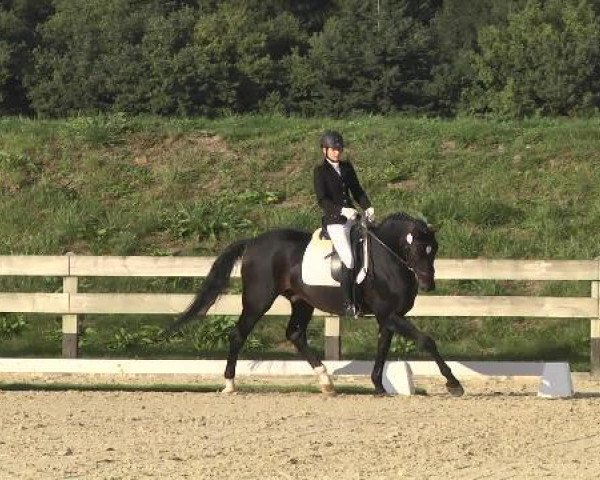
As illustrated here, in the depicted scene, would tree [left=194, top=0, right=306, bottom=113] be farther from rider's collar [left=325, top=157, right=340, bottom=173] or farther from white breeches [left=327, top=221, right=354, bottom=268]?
white breeches [left=327, top=221, right=354, bottom=268]

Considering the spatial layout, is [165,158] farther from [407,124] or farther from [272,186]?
[407,124]

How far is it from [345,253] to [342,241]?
112 mm

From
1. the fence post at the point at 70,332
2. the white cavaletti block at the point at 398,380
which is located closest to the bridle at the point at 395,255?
the white cavaletti block at the point at 398,380

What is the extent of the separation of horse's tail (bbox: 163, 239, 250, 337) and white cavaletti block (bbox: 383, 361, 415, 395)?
1823mm

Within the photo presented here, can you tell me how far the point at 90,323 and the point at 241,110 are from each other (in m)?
26.1

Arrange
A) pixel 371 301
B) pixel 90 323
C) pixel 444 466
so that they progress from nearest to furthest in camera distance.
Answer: pixel 444 466 < pixel 371 301 < pixel 90 323

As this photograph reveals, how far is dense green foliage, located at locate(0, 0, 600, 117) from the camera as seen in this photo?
40.3m

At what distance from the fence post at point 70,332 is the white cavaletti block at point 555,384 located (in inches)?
202

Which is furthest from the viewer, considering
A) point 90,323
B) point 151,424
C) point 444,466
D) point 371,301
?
point 90,323

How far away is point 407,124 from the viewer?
79.7 feet

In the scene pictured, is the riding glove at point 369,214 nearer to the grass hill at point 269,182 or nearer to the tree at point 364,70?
the grass hill at point 269,182

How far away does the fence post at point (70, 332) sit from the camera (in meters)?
14.1

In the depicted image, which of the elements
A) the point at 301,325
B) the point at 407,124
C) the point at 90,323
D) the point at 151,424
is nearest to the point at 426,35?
the point at 407,124

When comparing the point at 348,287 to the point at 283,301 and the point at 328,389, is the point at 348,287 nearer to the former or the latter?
the point at 328,389
